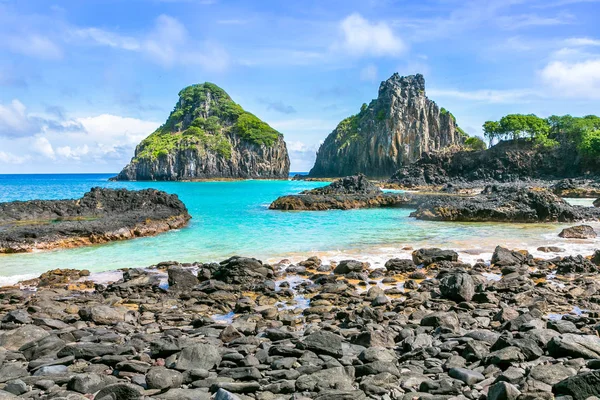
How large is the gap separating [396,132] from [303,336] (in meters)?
142

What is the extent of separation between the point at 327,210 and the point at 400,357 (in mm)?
40912

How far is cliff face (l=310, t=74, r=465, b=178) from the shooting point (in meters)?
147

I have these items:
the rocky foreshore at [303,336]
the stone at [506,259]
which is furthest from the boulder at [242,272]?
the stone at [506,259]

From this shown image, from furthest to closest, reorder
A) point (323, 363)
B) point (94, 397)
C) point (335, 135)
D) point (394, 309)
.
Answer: point (335, 135)
point (394, 309)
point (323, 363)
point (94, 397)

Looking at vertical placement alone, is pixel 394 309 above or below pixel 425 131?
below

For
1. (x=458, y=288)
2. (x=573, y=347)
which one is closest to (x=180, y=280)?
(x=458, y=288)

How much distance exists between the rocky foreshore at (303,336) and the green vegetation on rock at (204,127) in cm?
14473

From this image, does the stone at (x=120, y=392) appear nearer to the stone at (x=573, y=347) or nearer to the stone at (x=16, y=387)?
the stone at (x=16, y=387)

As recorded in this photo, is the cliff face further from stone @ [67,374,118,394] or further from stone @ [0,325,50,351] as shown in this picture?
stone @ [67,374,118,394]

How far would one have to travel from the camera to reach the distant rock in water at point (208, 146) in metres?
154

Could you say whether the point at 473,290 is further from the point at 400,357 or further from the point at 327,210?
the point at 327,210

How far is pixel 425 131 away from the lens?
484 ft

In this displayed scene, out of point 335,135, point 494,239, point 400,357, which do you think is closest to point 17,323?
point 400,357

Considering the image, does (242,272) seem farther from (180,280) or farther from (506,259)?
(506,259)
